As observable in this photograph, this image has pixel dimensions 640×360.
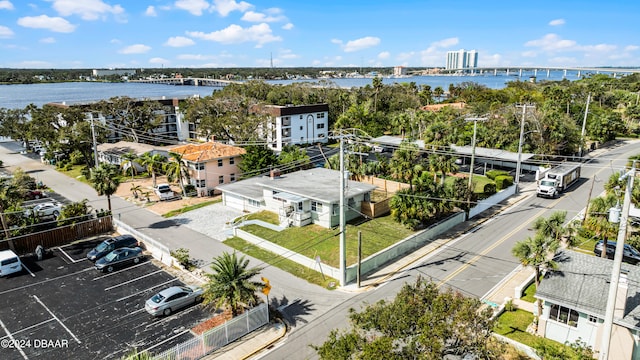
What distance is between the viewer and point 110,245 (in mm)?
32156

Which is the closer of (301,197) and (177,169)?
(301,197)

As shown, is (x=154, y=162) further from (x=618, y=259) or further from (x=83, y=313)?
(x=618, y=259)

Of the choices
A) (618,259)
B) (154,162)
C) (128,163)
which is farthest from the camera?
(128,163)

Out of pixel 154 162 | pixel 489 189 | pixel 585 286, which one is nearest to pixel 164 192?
pixel 154 162

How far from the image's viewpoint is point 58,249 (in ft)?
110

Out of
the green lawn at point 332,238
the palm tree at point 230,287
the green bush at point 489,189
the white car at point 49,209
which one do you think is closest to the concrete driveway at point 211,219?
the green lawn at point 332,238

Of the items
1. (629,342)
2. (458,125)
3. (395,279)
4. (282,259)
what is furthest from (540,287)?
(458,125)

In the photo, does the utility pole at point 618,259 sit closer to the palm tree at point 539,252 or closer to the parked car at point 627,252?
the palm tree at point 539,252

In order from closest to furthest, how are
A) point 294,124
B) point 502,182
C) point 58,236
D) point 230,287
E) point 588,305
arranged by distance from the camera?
1. point 588,305
2. point 230,287
3. point 58,236
4. point 502,182
5. point 294,124

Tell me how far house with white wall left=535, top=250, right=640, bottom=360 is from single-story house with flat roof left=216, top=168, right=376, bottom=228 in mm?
16040

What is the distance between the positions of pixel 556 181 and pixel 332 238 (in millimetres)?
28321

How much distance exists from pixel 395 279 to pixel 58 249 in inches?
1085

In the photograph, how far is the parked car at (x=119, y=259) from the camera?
29.3 meters

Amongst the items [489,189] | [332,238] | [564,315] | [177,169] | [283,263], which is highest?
[177,169]
